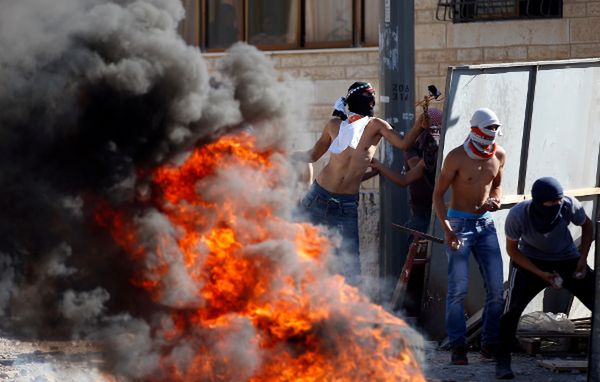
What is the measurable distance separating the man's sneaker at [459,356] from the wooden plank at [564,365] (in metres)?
0.55

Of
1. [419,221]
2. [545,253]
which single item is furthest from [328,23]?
[545,253]

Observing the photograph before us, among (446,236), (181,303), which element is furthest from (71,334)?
(446,236)

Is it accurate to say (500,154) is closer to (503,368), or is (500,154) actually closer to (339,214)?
(339,214)

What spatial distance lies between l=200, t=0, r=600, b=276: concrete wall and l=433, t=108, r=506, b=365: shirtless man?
5.14 metres

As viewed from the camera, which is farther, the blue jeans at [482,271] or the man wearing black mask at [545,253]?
the blue jeans at [482,271]

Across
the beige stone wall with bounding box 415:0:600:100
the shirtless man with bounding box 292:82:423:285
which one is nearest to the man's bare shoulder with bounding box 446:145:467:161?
the shirtless man with bounding box 292:82:423:285

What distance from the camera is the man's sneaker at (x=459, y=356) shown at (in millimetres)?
8562

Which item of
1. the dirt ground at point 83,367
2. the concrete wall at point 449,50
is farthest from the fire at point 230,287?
the concrete wall at point 449,50

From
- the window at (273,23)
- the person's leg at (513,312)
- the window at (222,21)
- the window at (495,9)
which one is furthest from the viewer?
the window at (222,21)

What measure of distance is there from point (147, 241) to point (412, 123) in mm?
4088

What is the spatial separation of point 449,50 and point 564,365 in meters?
7.12

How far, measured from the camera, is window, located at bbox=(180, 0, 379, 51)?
51.9 ft

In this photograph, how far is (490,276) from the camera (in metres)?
8.64

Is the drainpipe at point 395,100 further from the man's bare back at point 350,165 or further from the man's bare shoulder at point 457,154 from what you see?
the man's bare shoulder at point 457,154
